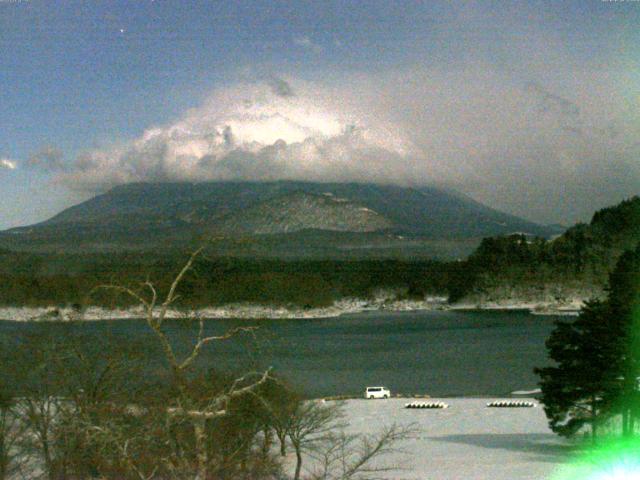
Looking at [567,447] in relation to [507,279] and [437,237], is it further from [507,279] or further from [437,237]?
[437,237]

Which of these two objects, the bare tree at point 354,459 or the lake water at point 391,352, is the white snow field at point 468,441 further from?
the lake water at point 391,352

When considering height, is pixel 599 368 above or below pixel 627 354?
below

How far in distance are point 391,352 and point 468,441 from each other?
1847 cm

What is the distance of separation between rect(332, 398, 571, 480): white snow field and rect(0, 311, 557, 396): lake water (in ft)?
6.10

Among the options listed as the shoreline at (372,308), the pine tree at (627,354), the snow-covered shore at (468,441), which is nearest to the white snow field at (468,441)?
the snow-covered shore at (468,441)

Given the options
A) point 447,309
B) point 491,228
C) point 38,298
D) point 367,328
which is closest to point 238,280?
point 367,328

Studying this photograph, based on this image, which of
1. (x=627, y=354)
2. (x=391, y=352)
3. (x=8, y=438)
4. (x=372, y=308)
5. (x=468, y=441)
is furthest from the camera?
(x=372, y=308)

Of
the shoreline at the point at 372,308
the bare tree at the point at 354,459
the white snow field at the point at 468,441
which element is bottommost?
the shoreline at the point at 372,308

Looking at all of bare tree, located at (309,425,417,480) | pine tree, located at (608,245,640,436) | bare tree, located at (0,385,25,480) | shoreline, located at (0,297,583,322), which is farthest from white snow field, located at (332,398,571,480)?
shoreline, located at (0,297,583,322)

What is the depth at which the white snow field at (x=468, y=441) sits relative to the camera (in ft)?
26.3

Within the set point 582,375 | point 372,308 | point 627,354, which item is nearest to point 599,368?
point 582,375

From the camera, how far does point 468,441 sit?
1095cm

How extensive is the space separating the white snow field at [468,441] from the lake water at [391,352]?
186cm

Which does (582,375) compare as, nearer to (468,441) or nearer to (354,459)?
(354,459)
